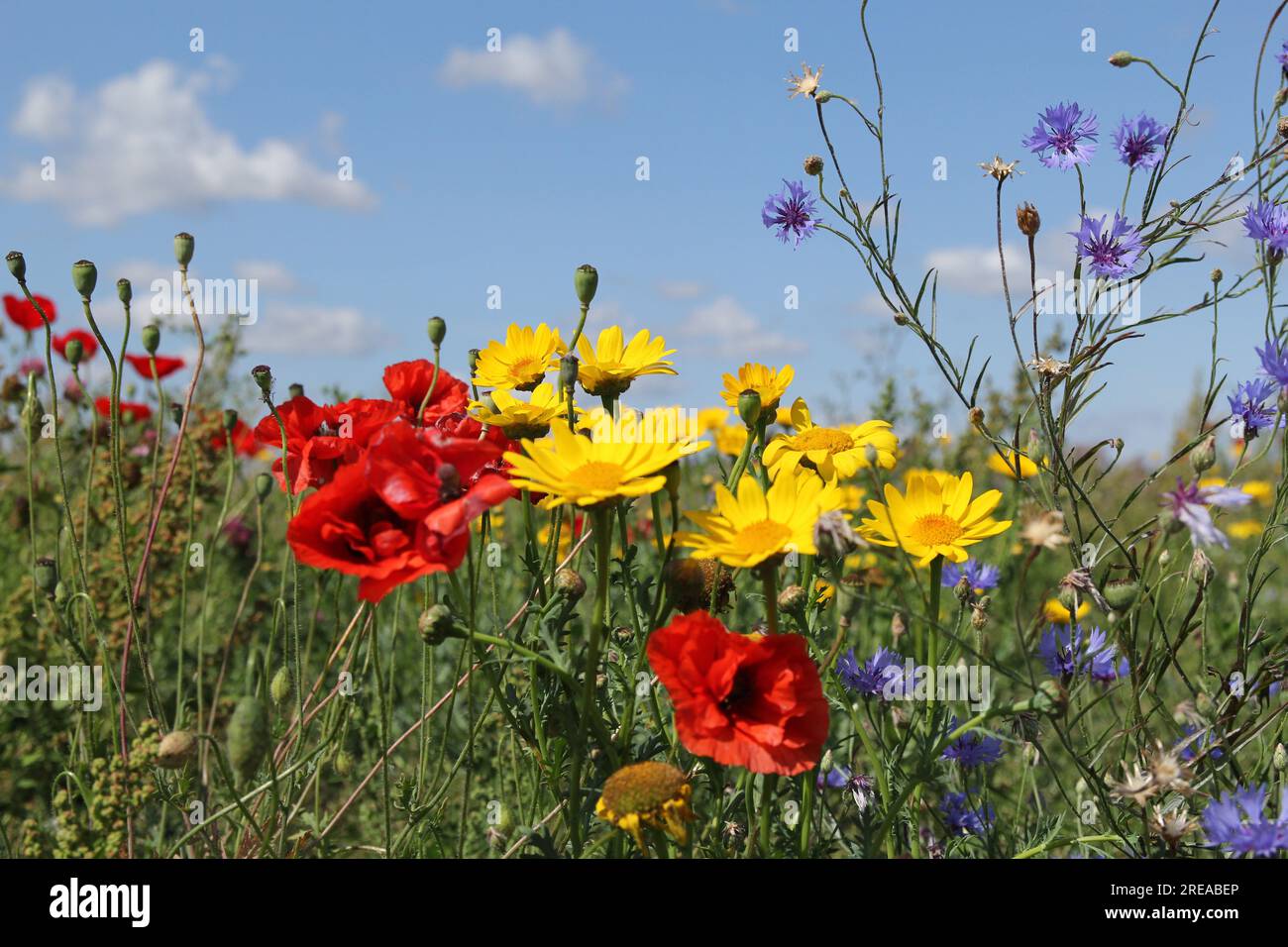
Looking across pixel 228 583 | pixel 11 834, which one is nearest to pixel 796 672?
pixel 11 834

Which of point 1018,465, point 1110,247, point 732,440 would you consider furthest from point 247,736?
point 732,440

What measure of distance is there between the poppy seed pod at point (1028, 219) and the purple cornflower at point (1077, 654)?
1.94 ft

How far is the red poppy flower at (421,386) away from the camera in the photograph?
1.59 m

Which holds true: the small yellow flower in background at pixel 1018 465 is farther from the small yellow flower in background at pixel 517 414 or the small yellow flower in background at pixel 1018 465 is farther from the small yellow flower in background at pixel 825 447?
the small yellow flower in background at pixel 517 414

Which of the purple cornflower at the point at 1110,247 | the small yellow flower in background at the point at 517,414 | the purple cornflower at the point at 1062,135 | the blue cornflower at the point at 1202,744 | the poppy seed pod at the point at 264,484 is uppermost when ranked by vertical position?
the purple cornflower at the point at 1062,135

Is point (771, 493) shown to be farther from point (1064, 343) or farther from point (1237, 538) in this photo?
point (1237, 538)

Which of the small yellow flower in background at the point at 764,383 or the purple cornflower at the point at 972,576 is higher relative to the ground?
the small yellow flower in background at the point at 764,383

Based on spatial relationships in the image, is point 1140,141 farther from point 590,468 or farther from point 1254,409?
point 590,468

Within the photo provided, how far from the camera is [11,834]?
90.0 inches

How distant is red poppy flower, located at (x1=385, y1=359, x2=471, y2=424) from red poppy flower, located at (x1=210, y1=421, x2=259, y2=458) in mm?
1555

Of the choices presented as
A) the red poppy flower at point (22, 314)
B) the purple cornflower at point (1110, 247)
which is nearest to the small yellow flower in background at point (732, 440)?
the purple cornflower at point (1110, 247)

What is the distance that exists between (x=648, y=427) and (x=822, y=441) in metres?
0.35

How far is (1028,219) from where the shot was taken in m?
1.55
